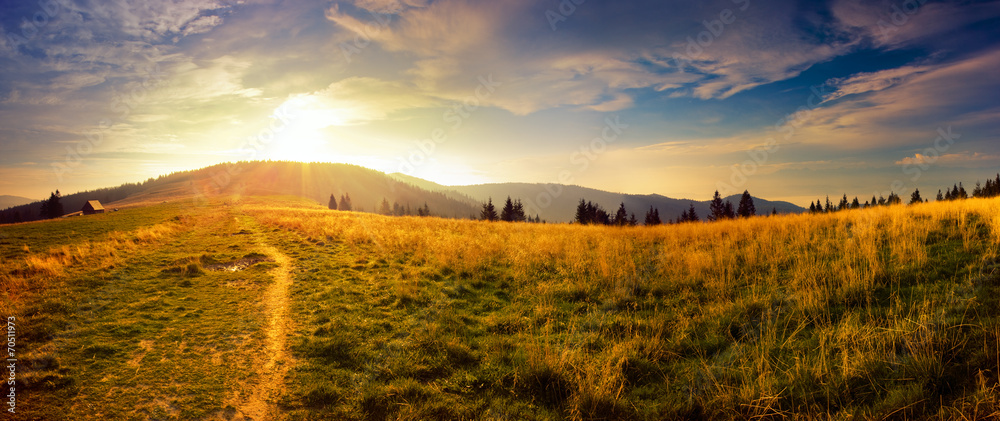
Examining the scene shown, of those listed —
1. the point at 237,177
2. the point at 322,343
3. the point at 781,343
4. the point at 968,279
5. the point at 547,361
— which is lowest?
the point at 322,343

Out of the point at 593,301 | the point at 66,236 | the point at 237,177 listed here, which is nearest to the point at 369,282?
the point at 593,301

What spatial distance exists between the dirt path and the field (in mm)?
37

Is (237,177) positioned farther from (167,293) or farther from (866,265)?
(866,265)

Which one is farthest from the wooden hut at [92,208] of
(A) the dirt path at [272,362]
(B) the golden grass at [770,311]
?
(B) the golden grass at [770,311]

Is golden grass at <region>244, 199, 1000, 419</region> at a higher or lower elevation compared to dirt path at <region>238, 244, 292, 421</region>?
higher

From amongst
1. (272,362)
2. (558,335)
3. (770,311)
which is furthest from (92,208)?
(770,311)

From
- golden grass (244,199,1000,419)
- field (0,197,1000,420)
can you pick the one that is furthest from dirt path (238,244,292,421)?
golden grass (244,199,1000,419)

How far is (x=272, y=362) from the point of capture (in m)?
5.87

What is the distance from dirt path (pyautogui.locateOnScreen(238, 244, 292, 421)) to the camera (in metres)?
4.70

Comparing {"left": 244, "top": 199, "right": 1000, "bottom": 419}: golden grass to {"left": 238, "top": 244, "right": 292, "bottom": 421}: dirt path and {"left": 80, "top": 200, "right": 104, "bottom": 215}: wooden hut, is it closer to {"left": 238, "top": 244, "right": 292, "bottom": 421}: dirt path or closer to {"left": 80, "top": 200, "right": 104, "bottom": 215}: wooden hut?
{"left": 238, "top": 244, "right": 292, "bottom": 421}: dirt path

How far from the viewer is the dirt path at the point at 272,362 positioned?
185 inches

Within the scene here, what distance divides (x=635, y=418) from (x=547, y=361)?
1289 millimetres

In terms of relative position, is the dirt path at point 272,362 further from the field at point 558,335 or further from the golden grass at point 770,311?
the golden grass at point 770,311

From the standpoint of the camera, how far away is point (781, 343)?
4.81m
